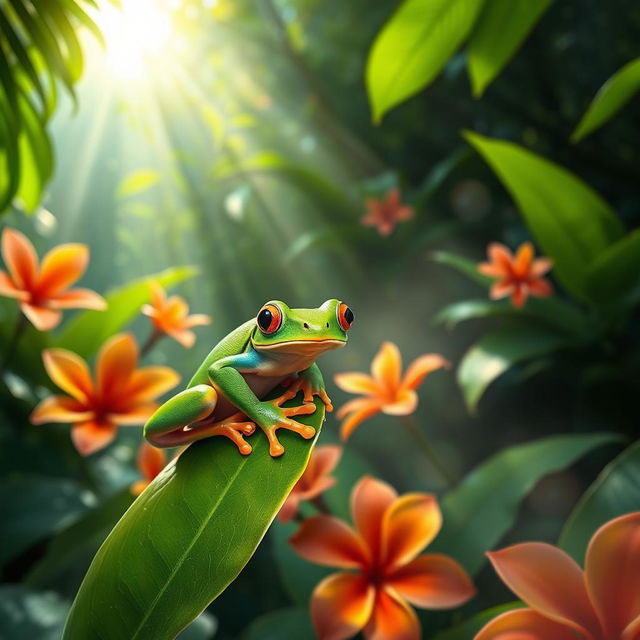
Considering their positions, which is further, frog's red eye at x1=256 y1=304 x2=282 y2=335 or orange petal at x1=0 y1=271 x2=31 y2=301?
orange petal at x1=0 y1=271 x2=31 y2=301

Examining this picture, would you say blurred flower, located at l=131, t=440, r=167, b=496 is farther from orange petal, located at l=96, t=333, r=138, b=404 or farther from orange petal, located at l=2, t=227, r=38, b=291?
orange petal, located at l=2, t=227, r=38, b=291

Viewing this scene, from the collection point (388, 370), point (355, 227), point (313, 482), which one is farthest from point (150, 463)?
point (355, 227)

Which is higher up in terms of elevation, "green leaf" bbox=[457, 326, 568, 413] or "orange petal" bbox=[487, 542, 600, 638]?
"orange petal" bbox=[487, 542, 600, 638]

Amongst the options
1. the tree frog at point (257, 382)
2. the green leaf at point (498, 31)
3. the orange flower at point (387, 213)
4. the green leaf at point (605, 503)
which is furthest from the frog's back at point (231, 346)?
the orange flower at point (387, 213)

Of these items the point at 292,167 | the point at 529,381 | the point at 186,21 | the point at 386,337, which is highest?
the point at 186,21

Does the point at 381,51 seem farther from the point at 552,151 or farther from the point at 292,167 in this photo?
the point at 552,151

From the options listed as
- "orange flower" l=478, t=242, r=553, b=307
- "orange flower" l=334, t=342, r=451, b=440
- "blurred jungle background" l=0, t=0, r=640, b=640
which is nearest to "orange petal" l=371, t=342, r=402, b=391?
"orange flower" l=334, t=342, r=451, b=440

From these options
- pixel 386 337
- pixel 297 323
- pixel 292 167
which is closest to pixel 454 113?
pixel 292 167
